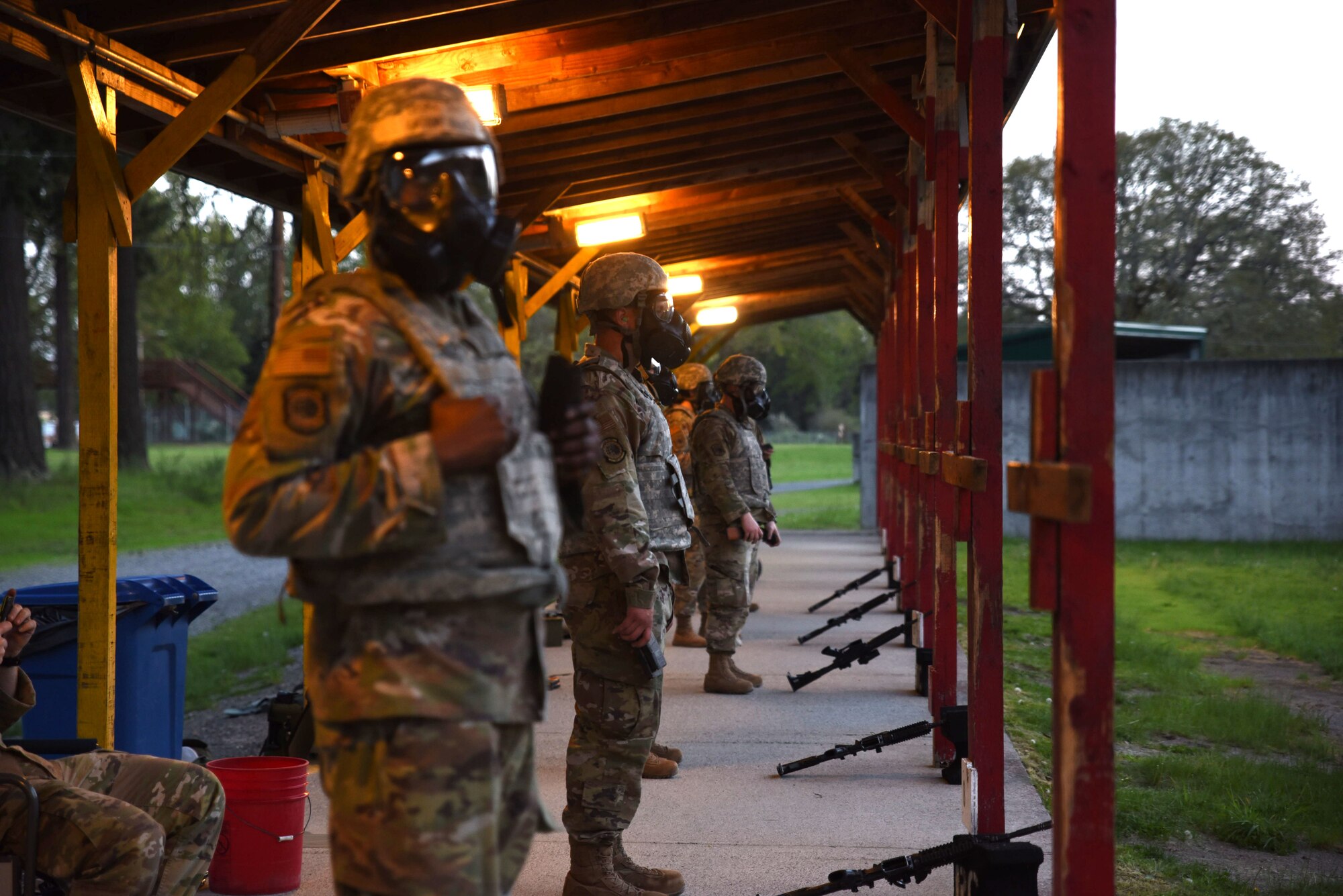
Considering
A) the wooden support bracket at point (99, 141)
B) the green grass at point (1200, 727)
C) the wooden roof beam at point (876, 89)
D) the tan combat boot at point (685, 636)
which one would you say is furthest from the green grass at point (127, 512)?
the green grass at point (1200, 727)

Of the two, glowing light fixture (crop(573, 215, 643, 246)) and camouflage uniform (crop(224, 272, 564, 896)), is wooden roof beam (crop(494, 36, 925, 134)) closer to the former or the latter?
glowing light fixture (crop(573, 215, 643, 246))

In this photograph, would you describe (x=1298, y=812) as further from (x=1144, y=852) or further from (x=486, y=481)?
(x=486, y=481)

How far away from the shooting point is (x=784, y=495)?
3403 centimetres

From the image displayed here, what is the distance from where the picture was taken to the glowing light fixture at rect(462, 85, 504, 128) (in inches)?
221

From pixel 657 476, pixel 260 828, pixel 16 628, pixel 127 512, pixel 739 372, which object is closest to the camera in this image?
pixel 16 628

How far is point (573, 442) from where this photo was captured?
226 centimetres

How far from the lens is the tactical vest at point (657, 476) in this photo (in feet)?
13.5

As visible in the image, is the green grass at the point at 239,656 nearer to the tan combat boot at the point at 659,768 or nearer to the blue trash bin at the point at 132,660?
the blue trash bin at the point at 132,660

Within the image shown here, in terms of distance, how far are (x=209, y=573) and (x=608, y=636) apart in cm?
1238

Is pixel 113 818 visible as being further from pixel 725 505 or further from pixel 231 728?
pixel 725 505

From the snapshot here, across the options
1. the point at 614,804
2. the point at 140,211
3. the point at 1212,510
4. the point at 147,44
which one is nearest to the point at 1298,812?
the point at 614,804

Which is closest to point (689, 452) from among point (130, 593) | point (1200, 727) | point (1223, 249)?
point (1200, 727)

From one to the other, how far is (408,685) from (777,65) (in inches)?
230

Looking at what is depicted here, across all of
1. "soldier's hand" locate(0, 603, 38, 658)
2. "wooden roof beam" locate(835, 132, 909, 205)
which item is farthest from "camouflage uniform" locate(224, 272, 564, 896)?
"wooden roof beam" locate(835, 132, 909, 205)
